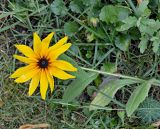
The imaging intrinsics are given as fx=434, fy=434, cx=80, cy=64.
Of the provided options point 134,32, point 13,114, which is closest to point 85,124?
point 13,114

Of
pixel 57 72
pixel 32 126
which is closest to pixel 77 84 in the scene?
pixel 57 72

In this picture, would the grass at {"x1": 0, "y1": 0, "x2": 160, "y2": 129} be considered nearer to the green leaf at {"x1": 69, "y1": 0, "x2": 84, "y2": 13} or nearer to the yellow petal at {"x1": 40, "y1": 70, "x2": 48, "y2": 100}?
the green leaf at {"x1": 69, "y1": 0, "x2": 84, "y2": 13}

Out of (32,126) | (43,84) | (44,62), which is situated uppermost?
(44,62)

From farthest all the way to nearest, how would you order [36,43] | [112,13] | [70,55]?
[70,55] < [112,13] < [36,43]

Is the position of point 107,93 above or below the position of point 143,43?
below

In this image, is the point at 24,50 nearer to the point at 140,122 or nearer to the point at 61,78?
the point at 61,78

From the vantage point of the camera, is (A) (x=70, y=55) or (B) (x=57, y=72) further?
(A) (x=70, y=55)

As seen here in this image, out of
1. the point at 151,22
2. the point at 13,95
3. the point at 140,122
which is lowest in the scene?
the point at 140,122

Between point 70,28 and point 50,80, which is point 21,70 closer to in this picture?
point 50,80
